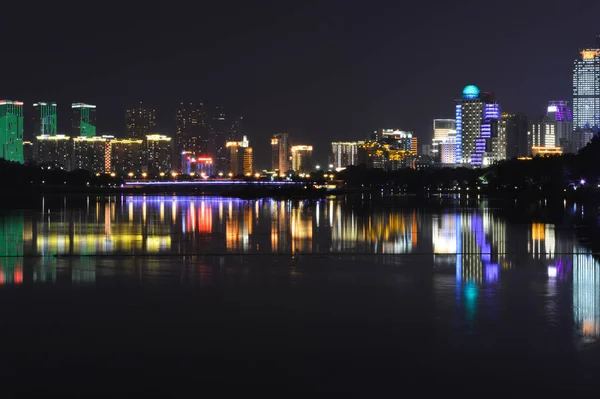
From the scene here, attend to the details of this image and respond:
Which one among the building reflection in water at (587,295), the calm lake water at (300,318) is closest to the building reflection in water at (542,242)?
the calm lake water at (300,318)

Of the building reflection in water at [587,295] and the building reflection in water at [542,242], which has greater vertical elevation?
the building reflection in water at [542,242]

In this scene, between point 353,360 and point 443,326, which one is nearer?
point 353,360

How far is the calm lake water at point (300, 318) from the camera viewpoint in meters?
10.1

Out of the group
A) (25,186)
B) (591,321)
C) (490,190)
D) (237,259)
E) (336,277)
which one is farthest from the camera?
(490,190)

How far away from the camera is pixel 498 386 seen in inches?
380

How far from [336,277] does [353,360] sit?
26.1 ft

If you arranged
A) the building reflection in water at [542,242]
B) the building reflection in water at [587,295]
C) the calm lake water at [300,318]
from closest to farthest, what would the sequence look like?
the calm lake water at [300,318] < the building reflection in water at [587,295] < the building reflection in water at [542,242]

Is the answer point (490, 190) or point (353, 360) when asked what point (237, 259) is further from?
point (490, 190)

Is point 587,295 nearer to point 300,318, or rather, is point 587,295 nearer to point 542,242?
point 300,318

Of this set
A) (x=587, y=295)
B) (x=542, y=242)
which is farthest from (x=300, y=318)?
(x=542, y=242)

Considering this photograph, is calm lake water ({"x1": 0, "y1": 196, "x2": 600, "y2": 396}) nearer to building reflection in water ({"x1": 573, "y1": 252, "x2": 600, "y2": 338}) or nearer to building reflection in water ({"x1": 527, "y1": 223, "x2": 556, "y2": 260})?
building reflection in water ({"x1": 573, "y1": 252, "x2": 600, "y2": 338})

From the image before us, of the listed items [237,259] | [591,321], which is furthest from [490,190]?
[591,321]

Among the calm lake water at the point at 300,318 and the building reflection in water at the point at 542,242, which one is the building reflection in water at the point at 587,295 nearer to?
the calm lake water at the point at 300,318

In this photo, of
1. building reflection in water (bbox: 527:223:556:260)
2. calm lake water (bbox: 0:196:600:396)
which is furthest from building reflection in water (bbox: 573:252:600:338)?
building reflection in water (bbox: 527:223:556:260)
